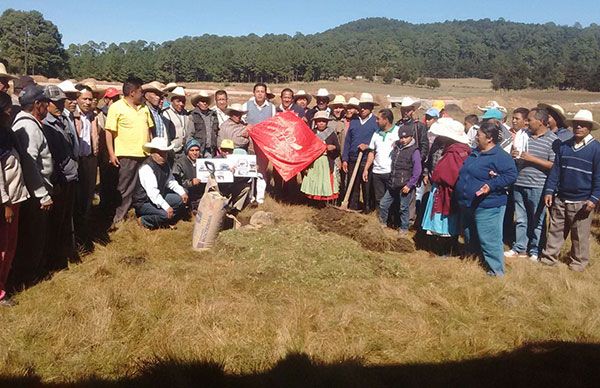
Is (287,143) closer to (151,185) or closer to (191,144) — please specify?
(191,144)

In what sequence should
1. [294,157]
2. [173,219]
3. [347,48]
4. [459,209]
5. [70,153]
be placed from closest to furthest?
[70,153], [459,209], [173,219], [294,157], [347,48]

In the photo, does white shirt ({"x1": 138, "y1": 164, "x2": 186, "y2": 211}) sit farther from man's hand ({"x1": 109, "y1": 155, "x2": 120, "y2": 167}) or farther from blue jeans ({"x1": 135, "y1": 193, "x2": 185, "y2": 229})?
man's hand ({"x1": 109, "y1": 155, "x2": 120, "y2": 167})

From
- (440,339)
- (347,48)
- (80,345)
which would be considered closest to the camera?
(80,345)

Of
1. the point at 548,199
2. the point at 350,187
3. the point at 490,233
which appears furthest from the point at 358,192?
the point at 548,199

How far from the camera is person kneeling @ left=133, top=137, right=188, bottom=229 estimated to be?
23.1ft

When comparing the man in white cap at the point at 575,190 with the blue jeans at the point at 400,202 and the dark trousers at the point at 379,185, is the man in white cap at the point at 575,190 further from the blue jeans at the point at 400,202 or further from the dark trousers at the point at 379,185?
the dark trousers at the point at 379,185

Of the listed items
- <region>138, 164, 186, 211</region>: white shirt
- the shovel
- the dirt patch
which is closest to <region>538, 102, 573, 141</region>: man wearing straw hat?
the dirt patch

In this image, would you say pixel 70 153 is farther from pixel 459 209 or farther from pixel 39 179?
pixel 459 209

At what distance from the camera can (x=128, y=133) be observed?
7.02 meters

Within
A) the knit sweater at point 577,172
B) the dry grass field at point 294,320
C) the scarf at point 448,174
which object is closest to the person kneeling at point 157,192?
the dry grass field at point 294,320

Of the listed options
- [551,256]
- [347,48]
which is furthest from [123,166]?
[347,48]

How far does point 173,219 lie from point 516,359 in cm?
538

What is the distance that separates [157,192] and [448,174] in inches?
165

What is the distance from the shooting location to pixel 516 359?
14.2 feet
